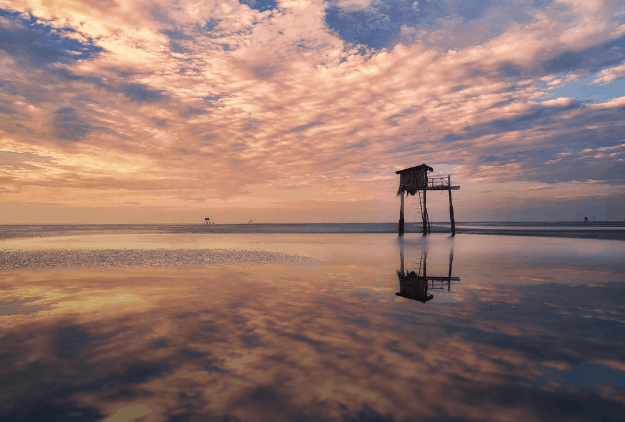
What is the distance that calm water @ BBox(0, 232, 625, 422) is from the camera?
Answer: 4008mm

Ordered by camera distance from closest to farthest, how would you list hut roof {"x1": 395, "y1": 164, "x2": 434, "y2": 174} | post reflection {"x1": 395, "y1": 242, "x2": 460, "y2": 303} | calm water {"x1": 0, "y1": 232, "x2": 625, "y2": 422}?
calm water {"x1": 0, "y1": 232, "x2": 625, "y2": 422} → post reflection {"x1": 395, "y1": 242, "x2": 460, "y2": 303} → hut roof {"x1": 395, "y1": 164, "x2": 434, "y2": 174}

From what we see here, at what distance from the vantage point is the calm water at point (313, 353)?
13.1ft

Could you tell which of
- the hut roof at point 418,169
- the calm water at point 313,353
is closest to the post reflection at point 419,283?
the calm water at point 313,353

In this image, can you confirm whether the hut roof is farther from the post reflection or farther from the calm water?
the calm water

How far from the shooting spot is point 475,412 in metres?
3.85

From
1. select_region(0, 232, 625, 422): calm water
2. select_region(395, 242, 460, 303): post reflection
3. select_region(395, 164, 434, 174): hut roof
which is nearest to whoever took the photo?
select_region(0, 232, 625, 422): calm water

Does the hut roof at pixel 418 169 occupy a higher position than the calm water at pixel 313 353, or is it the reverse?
the hut roof at pixel 418 169

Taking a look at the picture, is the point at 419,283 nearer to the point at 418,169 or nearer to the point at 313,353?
the point at 313,353

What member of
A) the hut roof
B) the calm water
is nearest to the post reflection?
the calm water

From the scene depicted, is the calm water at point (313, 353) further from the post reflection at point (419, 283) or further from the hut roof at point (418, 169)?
the hut roof at point (418, 169)

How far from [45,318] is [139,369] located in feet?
15.5

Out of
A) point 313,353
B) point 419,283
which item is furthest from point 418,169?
point 313,353

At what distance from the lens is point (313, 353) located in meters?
5.57

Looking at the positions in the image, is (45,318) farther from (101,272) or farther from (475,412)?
(475,412)
